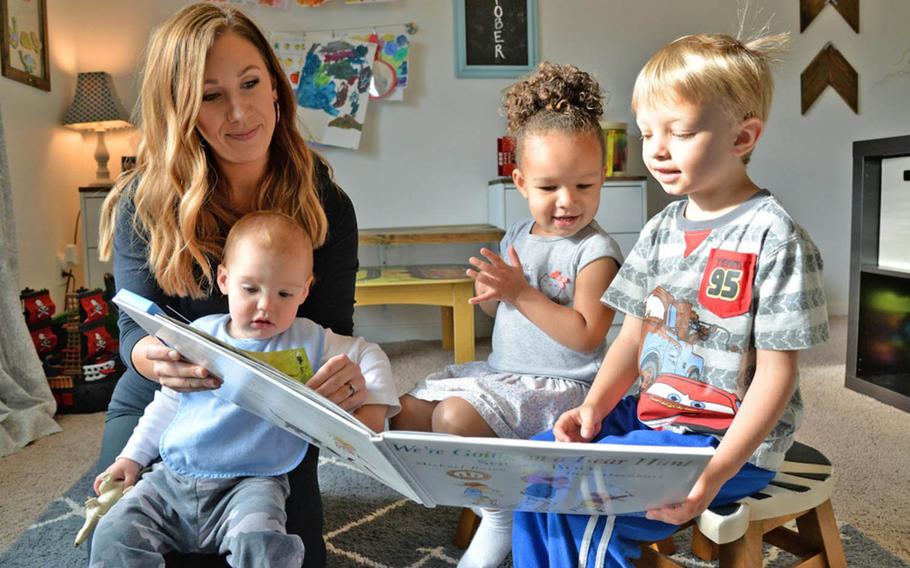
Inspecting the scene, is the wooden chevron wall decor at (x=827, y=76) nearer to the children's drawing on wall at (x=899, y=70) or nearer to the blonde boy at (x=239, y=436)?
the children's drawing on wall at (x=899, y=70)

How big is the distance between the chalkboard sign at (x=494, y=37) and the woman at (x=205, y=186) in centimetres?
210

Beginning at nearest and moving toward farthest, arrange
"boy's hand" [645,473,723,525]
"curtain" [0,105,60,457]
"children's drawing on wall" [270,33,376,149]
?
1. "boy's hand" [645,473,723,525]
2. "curtain" [0,105,60,457]
3. "children's drawing on wall" [270,33,376,149]

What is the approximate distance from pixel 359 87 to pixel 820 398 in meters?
2.13

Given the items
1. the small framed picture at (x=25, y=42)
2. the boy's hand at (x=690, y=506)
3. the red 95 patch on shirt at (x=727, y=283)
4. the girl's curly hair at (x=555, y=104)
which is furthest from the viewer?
the small framed picture at (x=25, y=42)

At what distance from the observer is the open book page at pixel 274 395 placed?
2.27 ft

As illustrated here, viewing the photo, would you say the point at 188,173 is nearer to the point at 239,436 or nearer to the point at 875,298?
the point at 239,436

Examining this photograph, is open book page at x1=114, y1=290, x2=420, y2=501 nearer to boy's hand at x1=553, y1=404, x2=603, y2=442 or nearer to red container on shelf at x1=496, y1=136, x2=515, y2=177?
boy's hand at x1=553, y1=404, x2=603, y2=442

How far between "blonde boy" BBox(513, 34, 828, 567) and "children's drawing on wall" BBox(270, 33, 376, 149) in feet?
8.01

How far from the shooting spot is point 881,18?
3.43 m

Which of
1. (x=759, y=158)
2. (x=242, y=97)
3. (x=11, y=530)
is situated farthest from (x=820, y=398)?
(x=11, y=530)

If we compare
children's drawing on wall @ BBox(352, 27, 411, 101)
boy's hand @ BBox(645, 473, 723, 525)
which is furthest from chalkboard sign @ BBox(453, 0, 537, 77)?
boy's hand @ BBox(645, 473, 723, 525)

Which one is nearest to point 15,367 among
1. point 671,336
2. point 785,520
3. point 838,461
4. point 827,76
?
point 671,336

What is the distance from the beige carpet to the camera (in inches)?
56.4

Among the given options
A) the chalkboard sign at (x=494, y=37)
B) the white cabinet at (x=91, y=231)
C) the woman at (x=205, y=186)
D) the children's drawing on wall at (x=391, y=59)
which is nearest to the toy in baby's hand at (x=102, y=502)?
the woman at (x=205, y=186)
